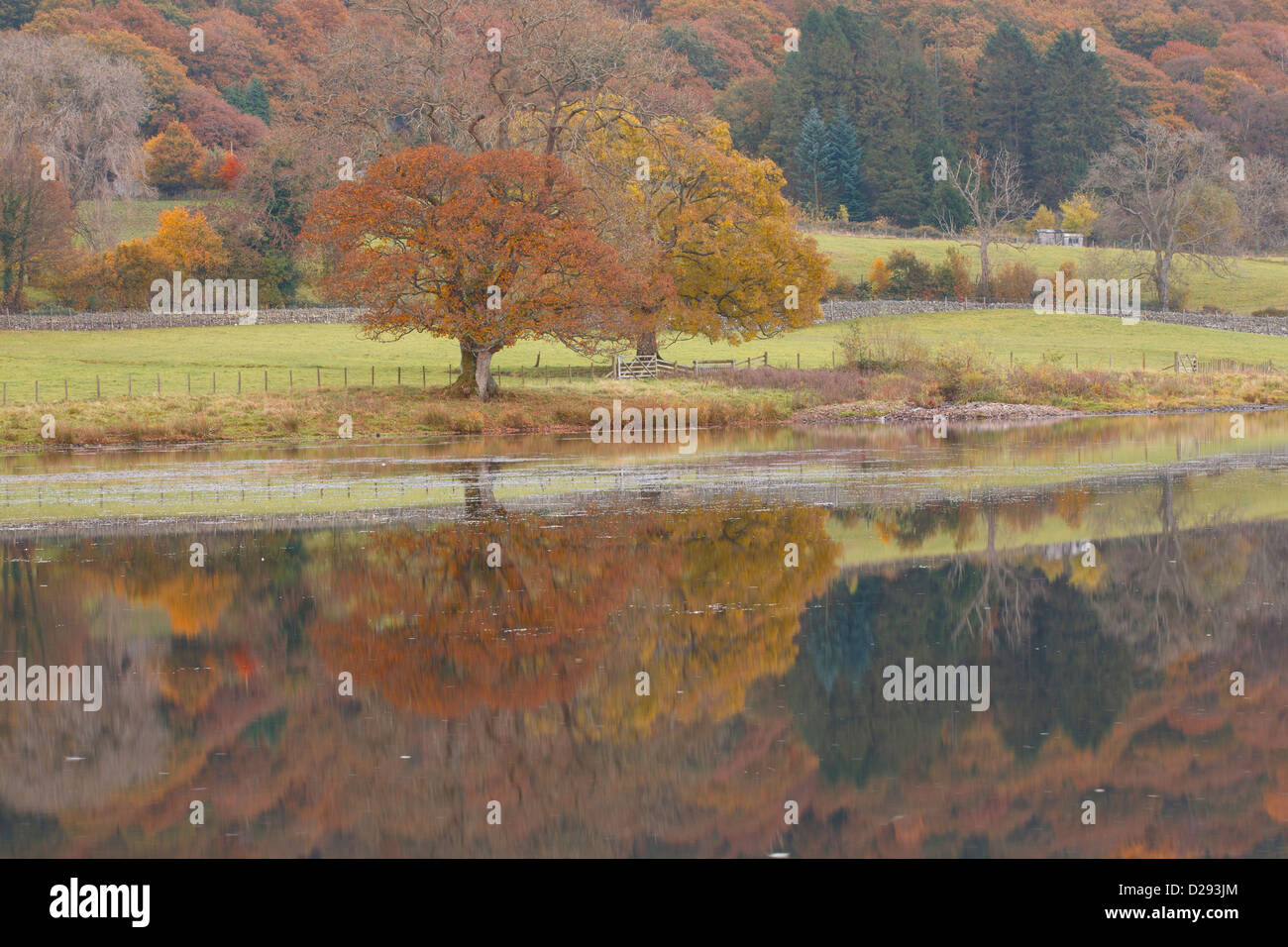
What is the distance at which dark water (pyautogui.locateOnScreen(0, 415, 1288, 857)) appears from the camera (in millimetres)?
10188

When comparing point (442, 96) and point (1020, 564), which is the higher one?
point (442, 96)

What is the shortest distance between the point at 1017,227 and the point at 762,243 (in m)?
77.3

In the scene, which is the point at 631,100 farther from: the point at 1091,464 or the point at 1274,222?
the point at 1274,222

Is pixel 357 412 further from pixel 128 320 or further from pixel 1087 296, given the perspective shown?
pixel 1087 296

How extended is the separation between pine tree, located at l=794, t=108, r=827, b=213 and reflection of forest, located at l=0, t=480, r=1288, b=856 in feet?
391

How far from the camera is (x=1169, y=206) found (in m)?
105

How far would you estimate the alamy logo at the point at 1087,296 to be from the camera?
97375 mm

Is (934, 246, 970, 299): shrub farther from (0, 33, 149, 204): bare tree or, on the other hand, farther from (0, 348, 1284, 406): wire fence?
(0, 33, 149, 204): bare tree

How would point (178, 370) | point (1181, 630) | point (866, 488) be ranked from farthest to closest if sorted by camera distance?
point (178, 370)
point (866, 488)
point (1181, 630)

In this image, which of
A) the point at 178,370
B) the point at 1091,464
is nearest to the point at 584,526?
the point at 1091,464

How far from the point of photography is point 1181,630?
16234 mm

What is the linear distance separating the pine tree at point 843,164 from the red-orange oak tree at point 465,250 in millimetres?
89390

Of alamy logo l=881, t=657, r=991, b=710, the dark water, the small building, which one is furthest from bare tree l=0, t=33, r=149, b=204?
alamy logo l=881, t=657, r=991, b=710
